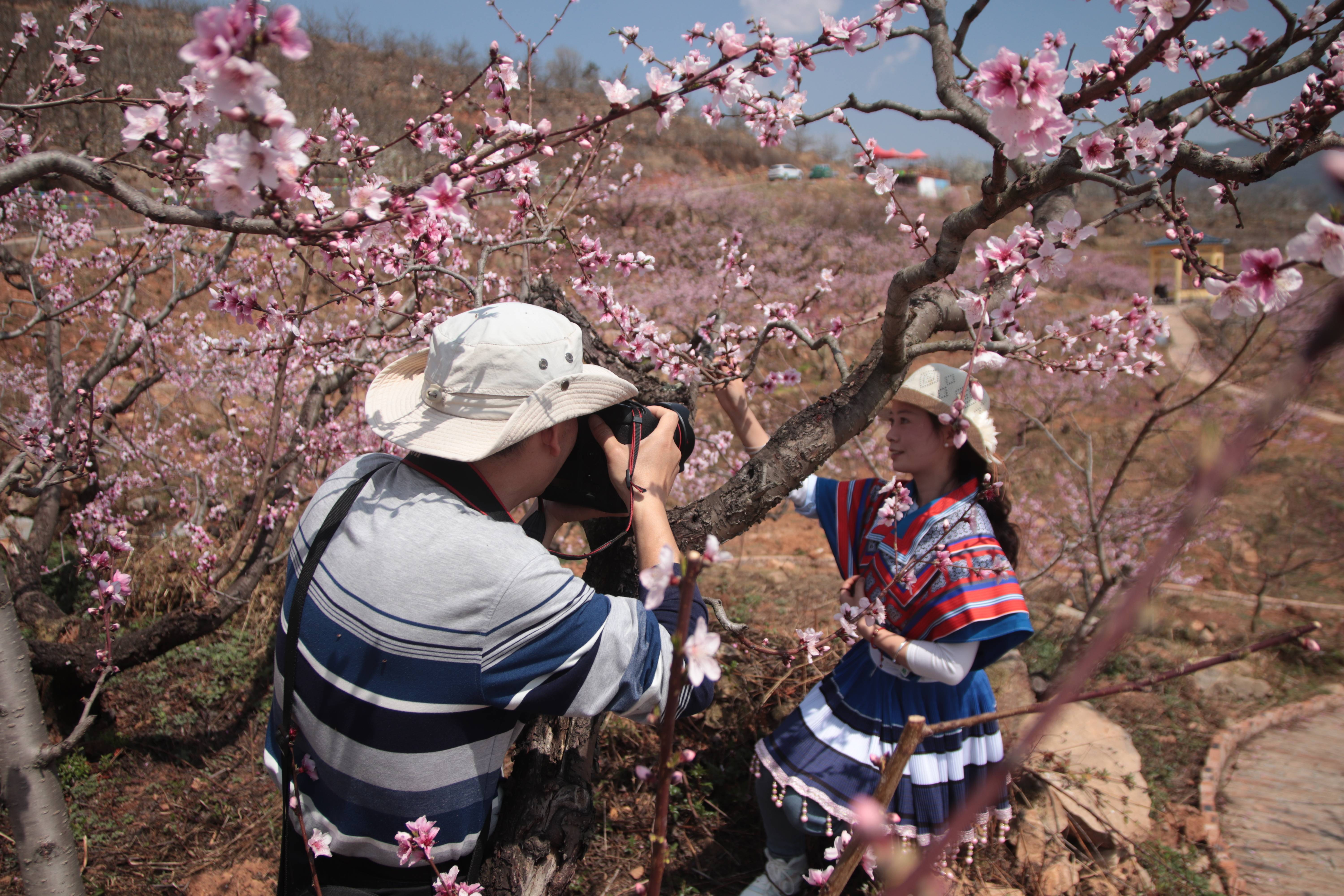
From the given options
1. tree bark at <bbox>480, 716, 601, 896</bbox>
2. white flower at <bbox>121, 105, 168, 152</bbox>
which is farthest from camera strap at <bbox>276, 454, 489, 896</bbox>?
white flower at <bbox>121, 105, 168, 152</bbox>

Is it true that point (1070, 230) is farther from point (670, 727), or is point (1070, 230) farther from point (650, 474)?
point (670, 727)

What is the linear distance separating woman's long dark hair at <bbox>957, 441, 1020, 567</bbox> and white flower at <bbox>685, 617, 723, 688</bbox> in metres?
1.60

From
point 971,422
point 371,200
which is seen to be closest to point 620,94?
point 371,200

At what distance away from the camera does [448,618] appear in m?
1.19

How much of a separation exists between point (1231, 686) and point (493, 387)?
530cm

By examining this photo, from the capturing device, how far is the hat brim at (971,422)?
213cm

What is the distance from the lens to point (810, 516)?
2555 mm

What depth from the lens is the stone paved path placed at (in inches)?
114

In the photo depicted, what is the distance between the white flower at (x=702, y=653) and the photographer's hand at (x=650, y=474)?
0.42 metres

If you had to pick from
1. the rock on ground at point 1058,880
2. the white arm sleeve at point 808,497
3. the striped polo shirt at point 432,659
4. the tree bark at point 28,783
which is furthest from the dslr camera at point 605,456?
the rock on ground at point 1058,880

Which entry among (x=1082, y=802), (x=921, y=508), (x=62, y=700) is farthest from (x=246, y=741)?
(x=1082, y=802)

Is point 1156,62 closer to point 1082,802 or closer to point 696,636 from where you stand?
point 696,636

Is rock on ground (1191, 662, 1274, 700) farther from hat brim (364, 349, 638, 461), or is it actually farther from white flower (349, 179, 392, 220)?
white flower (349, 179, 392, 220)

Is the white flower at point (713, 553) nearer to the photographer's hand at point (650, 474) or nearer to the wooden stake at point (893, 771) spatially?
the wooden stake at point (893, 771)
